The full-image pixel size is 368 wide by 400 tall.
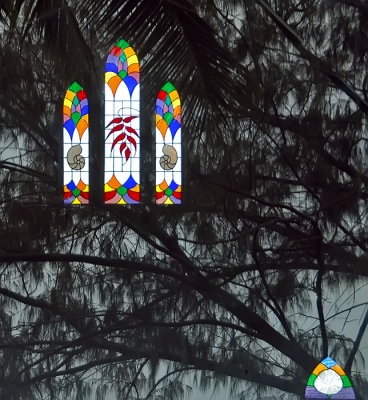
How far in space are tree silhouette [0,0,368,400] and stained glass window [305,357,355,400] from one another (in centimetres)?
10

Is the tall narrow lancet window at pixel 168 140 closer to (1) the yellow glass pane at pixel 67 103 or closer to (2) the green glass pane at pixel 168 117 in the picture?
(2) the green glass pane at pixel 168 117

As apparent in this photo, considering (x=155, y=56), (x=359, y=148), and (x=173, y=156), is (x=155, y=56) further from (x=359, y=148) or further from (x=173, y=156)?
(x=359, y=148)

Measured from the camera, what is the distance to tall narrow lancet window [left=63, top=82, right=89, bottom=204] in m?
3.49

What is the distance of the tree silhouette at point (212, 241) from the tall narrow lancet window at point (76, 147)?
0.03 m

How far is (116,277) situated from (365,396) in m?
1.03

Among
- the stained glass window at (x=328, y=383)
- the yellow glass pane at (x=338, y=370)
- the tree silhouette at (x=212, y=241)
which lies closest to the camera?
the stained glass window at (x=328, y=383)

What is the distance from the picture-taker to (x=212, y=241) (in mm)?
3545

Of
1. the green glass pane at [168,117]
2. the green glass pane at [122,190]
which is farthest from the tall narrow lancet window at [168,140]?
the green glass pane at [122,190]

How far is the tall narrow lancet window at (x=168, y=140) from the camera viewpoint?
3.43m

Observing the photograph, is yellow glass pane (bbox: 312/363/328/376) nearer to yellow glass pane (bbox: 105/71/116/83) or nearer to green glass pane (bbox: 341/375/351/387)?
green glass pane (bbox: 341/375/351/387)

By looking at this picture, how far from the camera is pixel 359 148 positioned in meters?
3.48

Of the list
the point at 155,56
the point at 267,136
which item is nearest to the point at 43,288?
the point at 267,136

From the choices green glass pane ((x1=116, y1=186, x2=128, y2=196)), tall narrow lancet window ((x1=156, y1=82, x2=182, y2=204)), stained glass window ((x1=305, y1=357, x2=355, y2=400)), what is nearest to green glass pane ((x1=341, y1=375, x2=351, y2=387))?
stained glass window ((x1=305, y1=357, x2=355, y2=400))

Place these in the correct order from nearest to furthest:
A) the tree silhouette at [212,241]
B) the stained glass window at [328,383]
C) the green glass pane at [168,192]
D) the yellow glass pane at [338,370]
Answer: the stained glass window at [328,383], the yellow glass pane at [338,370], the tree silhouette at [212,241], the green glass pane at [168,192]
